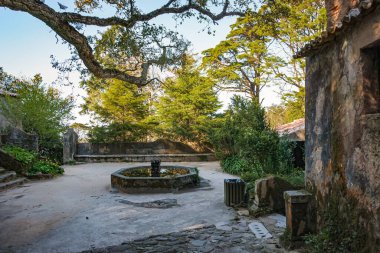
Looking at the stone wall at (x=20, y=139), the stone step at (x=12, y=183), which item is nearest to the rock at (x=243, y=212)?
the stone step at (x=12, y=183)

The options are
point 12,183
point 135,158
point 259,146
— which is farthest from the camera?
point 135,158

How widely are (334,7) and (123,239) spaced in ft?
22.1

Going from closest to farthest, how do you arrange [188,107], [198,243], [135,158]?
[198,243] → [135,158] → [188,107]

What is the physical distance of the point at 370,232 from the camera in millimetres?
3230

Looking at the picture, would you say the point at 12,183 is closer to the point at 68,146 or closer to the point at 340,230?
the point at 68,146

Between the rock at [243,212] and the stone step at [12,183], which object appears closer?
the rock at [243,212]

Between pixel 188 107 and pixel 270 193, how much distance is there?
1366 centimetres

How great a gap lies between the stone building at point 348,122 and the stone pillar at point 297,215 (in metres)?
0.18

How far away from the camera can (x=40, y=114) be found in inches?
679

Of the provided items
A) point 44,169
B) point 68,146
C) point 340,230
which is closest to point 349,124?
point 340,230

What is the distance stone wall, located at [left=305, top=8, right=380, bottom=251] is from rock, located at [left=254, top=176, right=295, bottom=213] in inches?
66.5

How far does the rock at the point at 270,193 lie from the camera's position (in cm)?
628

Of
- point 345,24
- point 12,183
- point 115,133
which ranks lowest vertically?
point 12,183

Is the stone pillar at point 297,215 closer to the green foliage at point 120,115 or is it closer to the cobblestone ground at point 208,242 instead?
the cobblestone ground at point 208,242
